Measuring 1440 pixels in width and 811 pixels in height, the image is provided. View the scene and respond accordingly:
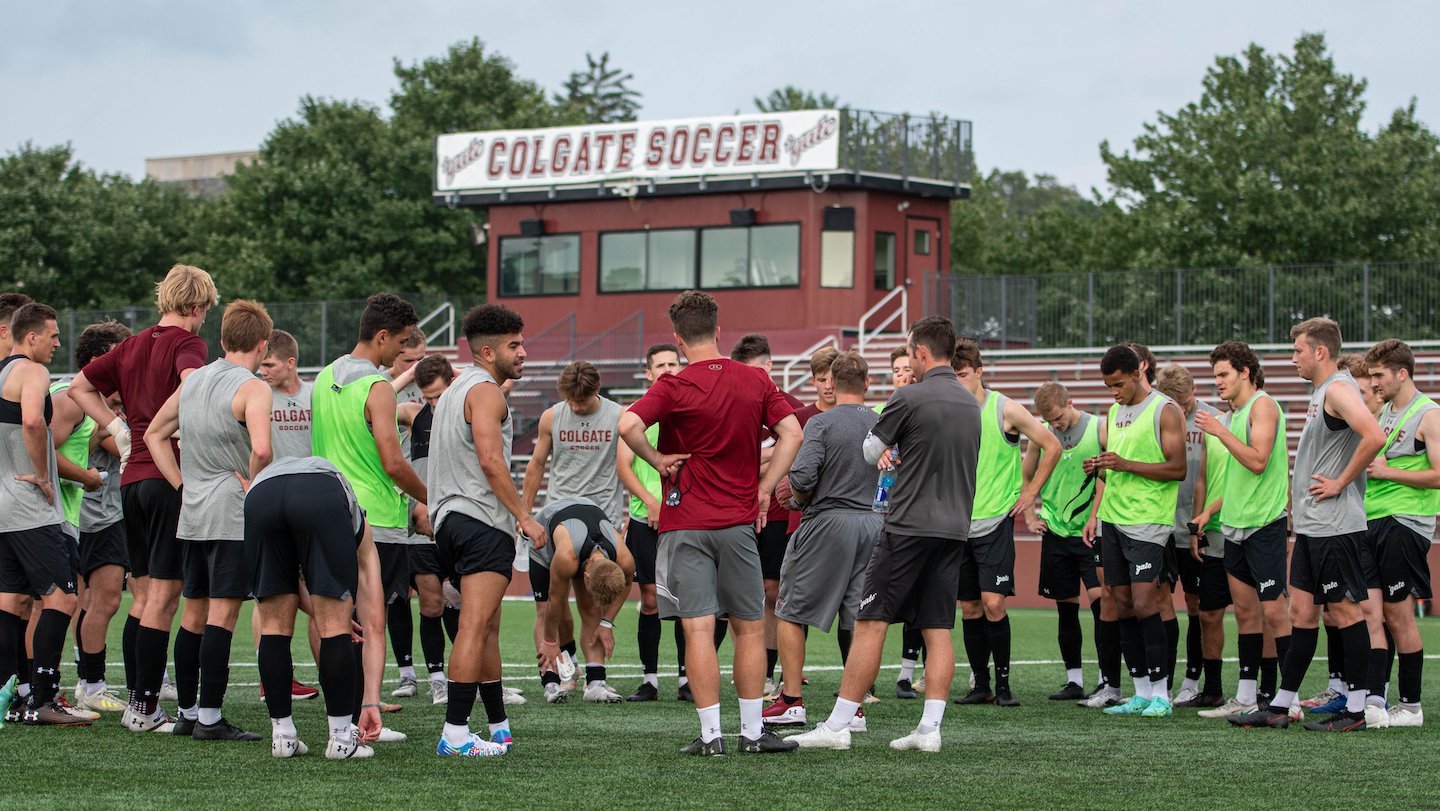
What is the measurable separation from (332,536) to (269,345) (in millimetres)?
2111

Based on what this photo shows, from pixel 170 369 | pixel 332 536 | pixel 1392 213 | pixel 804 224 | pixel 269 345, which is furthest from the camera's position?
pixel 1392 213

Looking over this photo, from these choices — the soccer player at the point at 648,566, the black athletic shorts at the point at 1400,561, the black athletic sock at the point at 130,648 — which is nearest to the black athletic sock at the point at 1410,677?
the black athletic shorts at the point at 1400,561

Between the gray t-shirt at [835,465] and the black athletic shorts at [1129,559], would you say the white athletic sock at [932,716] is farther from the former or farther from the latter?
the black athletic shorts at [1129,559]

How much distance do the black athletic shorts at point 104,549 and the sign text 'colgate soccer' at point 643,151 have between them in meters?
24.8

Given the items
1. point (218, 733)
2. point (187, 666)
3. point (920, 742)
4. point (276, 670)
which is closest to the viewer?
point (276, 670)

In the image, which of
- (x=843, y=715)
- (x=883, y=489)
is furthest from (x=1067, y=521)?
(x=843, y=715)

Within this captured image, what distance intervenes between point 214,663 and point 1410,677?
6.41 m

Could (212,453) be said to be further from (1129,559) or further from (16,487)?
(1129,559)

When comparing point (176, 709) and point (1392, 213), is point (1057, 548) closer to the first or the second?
point (176, 709)

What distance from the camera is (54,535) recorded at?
30.0 ft

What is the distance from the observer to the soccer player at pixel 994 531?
10.9m

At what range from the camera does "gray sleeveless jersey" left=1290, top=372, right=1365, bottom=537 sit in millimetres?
9539

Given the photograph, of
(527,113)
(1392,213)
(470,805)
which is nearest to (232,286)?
(527,113)

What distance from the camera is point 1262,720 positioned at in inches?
379
